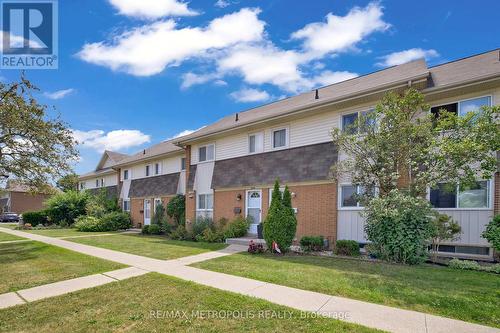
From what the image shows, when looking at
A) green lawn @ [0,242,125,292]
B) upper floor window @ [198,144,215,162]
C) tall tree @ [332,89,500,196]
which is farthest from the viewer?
upper floor window @ [198,144,215,162]

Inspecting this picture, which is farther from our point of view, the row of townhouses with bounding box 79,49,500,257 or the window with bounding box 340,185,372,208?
the window with bounding box 340,185,372,208

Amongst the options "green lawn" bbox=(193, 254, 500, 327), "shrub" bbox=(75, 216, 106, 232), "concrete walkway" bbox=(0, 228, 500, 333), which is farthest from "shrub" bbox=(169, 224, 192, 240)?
"shrub" bbox=(75, 216, 106, 232)

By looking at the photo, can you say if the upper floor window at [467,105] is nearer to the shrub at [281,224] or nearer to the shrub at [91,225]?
the shrub at [281,224]

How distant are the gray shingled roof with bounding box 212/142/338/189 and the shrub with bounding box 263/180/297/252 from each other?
2.20m

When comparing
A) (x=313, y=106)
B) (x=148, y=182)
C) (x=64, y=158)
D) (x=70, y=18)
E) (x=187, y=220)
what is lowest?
(x=187, y=220)

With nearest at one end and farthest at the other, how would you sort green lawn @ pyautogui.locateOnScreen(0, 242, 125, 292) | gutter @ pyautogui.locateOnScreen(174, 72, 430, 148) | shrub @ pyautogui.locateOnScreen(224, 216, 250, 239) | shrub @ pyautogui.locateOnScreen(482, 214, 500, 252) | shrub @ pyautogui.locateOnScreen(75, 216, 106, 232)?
green lawn @ pyautogui.locateOnScreen(0, 242, 125, 292)
shrub @ pyautogui.locateOnScreen(482, 214, 500, 252)
gutter @ pyautogui.locateOnScreen(174, 72, 430, 148)
shrub @ pyautogui.locateOnScreen(224, 216, 250, 239)
shrub @ pyautogui.locateOnScreen(75, 216, 106, 232)

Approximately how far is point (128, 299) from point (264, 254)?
5668mm

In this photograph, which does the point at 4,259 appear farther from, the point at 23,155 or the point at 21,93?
the point at 21,93

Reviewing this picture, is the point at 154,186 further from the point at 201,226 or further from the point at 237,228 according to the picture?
the point at 237,228

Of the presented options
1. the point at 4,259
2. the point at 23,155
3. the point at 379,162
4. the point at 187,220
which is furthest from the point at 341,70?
the point at 4,259

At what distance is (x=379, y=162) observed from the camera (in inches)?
354

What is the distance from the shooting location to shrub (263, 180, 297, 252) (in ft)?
34.5

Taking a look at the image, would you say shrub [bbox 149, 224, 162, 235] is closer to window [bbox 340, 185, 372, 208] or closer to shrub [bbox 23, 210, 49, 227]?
window [bbox 340, 185, 372, 208]

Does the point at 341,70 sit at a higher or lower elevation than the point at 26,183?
higher
